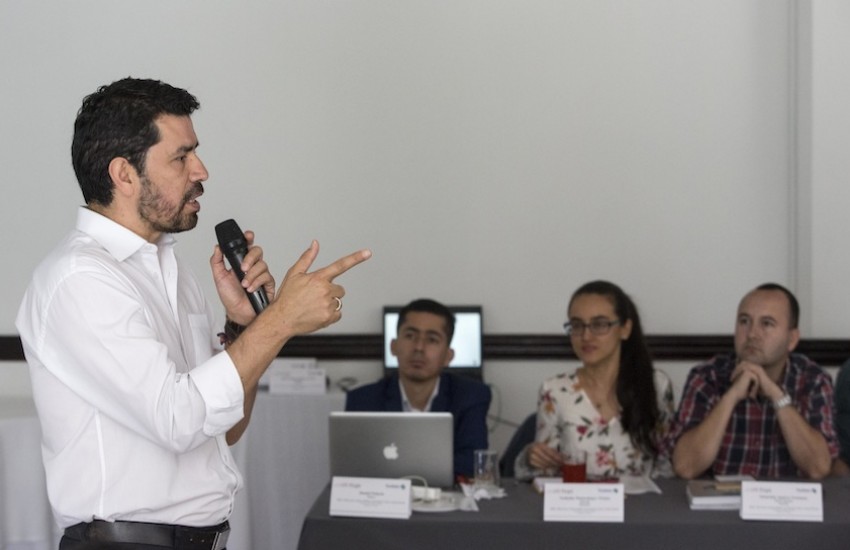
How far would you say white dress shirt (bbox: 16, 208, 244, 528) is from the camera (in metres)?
1.74

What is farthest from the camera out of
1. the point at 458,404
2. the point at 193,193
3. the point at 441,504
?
the point at 458,404

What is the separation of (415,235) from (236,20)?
1.28 m

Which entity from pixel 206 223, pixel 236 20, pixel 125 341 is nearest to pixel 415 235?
pixel 206 223

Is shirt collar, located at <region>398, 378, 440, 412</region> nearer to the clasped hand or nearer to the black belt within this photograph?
the clasped hand

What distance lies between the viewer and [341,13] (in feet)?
16.9

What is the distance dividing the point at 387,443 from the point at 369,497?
0.27 metres

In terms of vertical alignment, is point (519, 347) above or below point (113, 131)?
below

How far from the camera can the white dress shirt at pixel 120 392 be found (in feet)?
5.70

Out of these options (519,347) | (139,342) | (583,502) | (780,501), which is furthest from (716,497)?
(519,347)

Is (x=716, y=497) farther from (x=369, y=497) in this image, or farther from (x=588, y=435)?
(x=369, y=497)

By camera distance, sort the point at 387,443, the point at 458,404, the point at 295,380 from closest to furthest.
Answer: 1. the point at 387,443
2. the point at 458,404
3. the point at 295,380

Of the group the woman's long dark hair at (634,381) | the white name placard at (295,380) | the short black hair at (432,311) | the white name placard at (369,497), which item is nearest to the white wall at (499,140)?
the white name placard at (295,380)

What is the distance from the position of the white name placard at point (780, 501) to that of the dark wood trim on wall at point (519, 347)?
2143mm

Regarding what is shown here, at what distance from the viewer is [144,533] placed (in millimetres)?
1845
